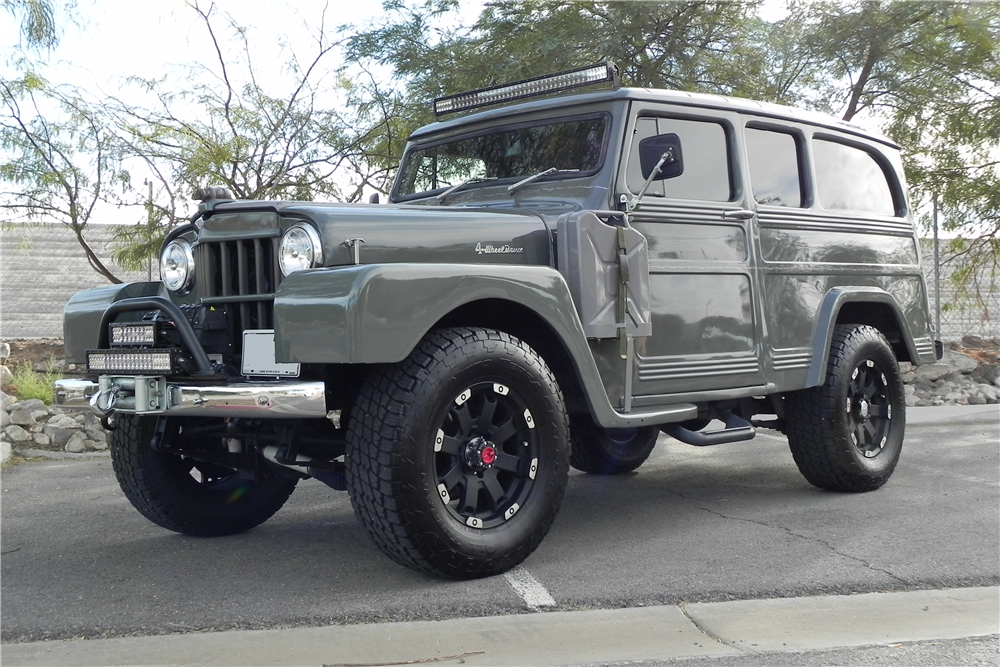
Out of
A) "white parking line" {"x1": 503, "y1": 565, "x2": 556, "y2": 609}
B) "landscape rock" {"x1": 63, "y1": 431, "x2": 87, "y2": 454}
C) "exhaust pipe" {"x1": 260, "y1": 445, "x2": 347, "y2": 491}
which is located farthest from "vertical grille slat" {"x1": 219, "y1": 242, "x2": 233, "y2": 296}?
"landscape rock" {"x1": 63, "y1": 431, "x2": 87, "y2": 454}

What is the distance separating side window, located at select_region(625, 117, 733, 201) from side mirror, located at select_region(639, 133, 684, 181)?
13 cm

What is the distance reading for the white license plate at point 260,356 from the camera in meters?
4.07

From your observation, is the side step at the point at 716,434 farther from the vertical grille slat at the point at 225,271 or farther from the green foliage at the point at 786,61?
the green foliage at the point at 786,61

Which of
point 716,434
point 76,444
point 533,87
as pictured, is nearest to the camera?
point 716,434

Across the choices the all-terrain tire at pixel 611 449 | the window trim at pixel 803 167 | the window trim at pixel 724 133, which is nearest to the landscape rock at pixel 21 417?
the all-terrain tire at pixel 611 449

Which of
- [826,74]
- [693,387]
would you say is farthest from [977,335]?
[693,387]

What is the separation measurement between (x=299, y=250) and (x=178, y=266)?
0.91m

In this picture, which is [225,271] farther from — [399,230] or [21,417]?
[21,417]

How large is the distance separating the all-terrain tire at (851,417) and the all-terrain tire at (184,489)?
3.00m

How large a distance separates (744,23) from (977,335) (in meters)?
7.01

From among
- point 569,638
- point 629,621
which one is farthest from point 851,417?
point 569,638

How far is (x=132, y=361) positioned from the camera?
13.5 feet

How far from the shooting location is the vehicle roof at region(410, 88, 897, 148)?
511 cm

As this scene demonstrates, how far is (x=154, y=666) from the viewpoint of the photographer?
3.22 metres
